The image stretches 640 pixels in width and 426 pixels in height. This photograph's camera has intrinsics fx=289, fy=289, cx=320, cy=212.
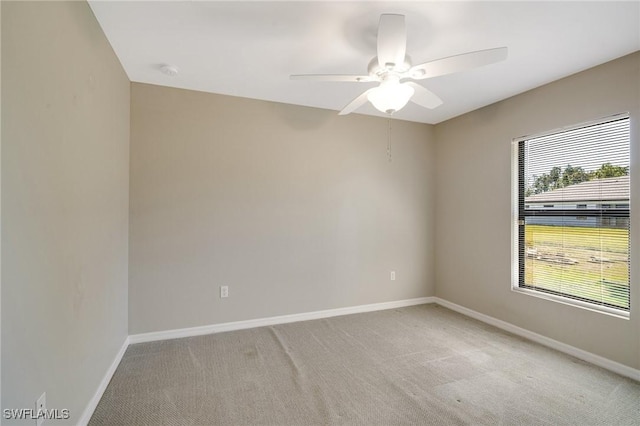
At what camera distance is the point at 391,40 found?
1.58 metres

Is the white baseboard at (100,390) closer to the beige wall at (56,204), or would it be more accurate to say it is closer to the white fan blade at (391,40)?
the beige wall at (56,204)

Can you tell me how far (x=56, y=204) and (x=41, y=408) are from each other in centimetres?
90

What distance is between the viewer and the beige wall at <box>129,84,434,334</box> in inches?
111

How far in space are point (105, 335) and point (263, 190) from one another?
185 centimetres

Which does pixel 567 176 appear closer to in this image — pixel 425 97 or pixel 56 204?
pixel 425 97

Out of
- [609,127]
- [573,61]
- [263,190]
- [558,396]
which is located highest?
[573,61]

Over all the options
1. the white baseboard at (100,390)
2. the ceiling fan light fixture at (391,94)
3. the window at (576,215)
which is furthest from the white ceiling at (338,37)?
the white baseboard at (100,390)

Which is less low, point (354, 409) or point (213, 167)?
point (213, 167)

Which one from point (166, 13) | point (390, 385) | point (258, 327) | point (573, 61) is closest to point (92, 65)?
point (166, 13)

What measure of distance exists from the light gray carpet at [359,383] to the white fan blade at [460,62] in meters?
2.13

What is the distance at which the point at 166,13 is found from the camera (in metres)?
1.82

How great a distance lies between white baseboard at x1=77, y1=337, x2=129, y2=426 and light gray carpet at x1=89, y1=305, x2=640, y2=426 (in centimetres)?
4

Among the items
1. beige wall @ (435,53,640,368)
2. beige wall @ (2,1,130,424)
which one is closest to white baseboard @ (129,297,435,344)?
beige wall @ (2,1,130,424)

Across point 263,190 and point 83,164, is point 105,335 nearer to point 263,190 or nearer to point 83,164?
point 83,164
